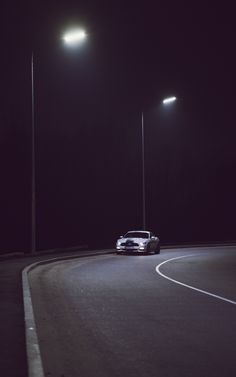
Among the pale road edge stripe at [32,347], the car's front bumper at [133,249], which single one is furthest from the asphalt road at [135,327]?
the car's front bumper at [133,249]

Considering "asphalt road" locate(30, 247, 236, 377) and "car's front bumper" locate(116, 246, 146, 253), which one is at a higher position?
"asphalt road" locate(30, 247, 236, 377)

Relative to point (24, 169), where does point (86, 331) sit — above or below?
below

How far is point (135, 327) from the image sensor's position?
31.6 feet

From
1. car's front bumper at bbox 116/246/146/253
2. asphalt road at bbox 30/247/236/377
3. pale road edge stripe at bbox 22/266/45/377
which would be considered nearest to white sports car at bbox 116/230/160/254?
car's front bumper at bbox 116/246/146/253

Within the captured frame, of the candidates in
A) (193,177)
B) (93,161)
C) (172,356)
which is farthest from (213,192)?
(172,356)

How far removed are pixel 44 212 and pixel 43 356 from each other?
4305 cm

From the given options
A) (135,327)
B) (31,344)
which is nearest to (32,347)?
(31,344)

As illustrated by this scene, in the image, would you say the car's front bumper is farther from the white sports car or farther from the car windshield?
the car windshield

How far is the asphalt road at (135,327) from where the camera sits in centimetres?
697

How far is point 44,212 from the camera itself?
50.2 metres

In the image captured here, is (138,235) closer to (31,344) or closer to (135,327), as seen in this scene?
(135,327)

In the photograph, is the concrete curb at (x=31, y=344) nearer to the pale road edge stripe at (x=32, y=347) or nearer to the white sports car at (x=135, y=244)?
the pale road edge stripe at (x=32, y=347)

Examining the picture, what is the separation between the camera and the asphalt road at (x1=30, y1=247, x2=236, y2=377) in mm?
6969

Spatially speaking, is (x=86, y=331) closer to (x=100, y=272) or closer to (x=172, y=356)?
(x=172, y=356)
